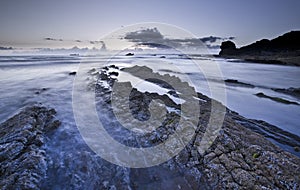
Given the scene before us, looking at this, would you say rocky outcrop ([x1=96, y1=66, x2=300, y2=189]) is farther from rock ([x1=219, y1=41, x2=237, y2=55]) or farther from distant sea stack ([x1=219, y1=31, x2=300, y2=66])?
rock ([x1=219, y1=41, x2=237, y2=55])

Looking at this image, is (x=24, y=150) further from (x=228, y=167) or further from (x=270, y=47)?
(x=270, y=47)

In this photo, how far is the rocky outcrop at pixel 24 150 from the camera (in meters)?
3.55

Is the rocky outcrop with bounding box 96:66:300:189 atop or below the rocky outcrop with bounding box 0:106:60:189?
atop

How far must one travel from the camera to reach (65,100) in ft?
31.8

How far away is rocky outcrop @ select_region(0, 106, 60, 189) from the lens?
3550 mm

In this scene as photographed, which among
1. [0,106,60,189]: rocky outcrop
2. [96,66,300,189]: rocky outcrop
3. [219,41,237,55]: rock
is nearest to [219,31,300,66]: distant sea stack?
[219,41,237,55]: rock

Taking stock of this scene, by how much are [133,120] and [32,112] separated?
4.07 meters

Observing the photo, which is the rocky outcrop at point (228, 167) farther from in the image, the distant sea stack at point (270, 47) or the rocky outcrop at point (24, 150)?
the distant sea stack at point (270, 47)

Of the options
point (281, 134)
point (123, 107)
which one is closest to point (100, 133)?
point (123, 107)

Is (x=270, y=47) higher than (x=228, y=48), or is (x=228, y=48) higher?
(x=270, y=47)

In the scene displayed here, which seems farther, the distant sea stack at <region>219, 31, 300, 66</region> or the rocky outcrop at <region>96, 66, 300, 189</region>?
the distant sea stack at <region>219, 31, 300, 66</region>

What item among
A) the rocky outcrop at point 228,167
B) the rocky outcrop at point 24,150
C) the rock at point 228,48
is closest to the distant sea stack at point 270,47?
the rock at point 228,48

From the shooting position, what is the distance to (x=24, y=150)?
4469mm

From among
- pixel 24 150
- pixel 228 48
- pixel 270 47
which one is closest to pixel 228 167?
pixel 24 150
